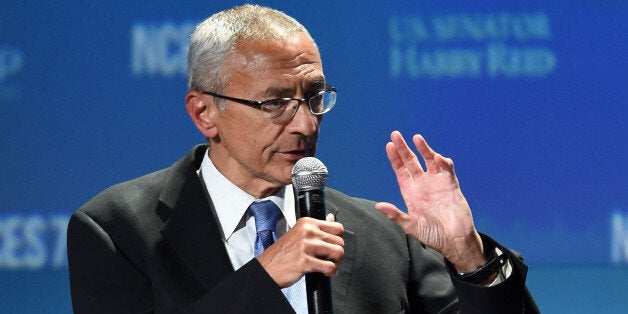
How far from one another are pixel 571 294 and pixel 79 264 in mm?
1747

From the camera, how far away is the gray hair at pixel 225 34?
8.26 ft

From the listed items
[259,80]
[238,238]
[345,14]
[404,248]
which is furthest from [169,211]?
[345,14]

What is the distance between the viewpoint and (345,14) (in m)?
3.49

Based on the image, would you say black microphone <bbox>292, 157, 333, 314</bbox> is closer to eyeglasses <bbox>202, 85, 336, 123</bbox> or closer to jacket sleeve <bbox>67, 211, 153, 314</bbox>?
eyeglasses <bbox>202, 85, 336, 123</bbox>

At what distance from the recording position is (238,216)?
249 cm

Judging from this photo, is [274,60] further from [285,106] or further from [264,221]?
[264,221]

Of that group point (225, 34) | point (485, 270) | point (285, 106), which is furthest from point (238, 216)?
point (485, 270)

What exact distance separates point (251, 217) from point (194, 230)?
5.9 inches

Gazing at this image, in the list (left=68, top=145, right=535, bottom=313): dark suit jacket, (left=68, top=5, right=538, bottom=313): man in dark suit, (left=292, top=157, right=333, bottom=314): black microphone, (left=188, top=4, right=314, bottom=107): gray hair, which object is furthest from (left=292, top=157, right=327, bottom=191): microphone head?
(left=188, top=4, right=314, bottom=107): gray hair

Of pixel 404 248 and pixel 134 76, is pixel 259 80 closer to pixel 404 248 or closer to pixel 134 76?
pixel 404 248

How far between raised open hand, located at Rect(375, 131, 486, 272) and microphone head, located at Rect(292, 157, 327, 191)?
19 cm

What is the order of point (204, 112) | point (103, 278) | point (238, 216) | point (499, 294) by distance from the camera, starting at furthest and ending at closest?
point (204, 112) < point (238, 216) < point (103, 278) < point (499, 294)

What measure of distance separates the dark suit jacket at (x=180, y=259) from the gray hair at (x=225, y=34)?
25 cm

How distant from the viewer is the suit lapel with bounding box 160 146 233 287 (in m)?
2.39
